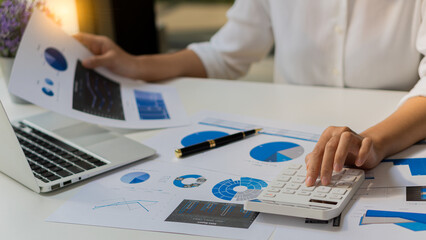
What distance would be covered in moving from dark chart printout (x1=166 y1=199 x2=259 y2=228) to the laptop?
162 millimetres

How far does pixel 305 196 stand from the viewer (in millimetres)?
573

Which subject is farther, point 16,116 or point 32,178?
point 16,116

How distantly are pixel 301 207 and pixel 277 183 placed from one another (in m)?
0.07

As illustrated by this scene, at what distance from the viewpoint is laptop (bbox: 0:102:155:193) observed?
652mm

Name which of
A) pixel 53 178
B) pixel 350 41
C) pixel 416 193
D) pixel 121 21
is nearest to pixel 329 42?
pixel 350 41

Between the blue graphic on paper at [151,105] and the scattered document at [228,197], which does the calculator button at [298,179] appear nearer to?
the scattered document at [228,197]

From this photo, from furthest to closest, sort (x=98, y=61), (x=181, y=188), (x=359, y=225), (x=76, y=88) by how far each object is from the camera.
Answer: (x=98, y=61)
(x=76, y=88)
(x=181, y=188)
(x=359, y=225)

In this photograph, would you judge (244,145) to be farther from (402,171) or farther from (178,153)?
(402,171)

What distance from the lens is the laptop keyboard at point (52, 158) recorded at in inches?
27.2

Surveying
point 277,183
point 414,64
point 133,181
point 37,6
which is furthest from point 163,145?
point 414,64

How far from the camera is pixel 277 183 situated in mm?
610

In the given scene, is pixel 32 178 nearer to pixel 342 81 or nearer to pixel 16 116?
pixel 16 116

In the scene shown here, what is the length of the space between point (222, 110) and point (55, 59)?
12.8 inches

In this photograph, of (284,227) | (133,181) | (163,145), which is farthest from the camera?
(163,145)
